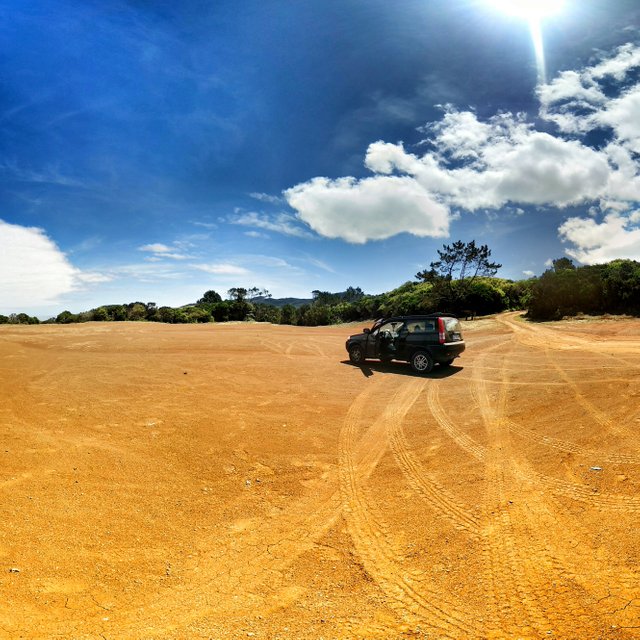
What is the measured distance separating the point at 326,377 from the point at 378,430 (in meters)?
4.98

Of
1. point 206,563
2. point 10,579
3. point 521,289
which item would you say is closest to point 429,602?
point 206,563

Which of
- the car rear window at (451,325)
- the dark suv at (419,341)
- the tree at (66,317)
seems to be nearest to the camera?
the dark suv at (419,341)

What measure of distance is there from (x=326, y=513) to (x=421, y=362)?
8.41 meters

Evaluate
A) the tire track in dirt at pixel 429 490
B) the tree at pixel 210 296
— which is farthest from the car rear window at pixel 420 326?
the tree at pixel 210 296

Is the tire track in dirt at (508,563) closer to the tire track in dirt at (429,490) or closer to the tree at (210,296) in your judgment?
the tire track in dirt at (429,490)

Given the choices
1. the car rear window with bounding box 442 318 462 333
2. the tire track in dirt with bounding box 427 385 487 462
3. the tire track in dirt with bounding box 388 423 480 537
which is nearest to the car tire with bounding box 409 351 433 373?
the car rear window with bounding box 442 318 462 333

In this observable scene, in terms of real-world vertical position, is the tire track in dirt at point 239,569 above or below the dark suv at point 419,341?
below

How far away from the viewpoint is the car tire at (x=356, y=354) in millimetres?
14047

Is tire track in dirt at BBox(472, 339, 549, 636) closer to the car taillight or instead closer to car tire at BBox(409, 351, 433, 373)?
car tire at BBox(409, 351, 433, 373)

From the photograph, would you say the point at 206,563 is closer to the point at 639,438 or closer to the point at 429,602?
the point at 429,602

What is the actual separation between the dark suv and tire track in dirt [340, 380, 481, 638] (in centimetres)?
589

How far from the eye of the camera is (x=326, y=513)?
4.42 meters

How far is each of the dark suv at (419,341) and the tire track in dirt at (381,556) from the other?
5887mm

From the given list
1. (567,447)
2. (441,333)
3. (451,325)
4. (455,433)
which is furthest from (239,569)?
(451,325)
